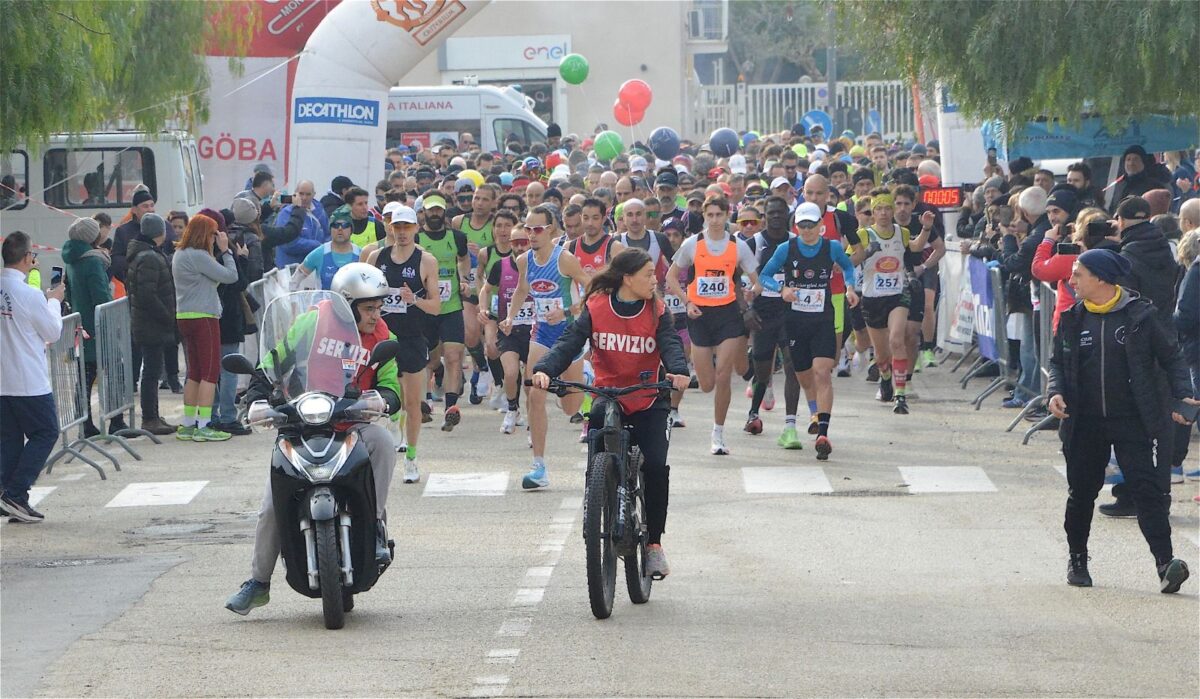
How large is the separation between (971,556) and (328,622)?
3753mm

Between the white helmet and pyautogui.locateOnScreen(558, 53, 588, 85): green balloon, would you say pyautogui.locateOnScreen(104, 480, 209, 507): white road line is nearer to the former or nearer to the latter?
the white helmet

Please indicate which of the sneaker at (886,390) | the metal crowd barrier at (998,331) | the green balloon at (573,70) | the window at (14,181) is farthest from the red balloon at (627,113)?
the sneaker at (886,390)

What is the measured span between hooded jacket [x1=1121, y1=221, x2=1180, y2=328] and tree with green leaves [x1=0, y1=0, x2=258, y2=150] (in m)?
6.83

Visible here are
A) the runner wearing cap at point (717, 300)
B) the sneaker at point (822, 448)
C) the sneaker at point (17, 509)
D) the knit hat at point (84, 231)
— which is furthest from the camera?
the knit hat at point (84, 231)

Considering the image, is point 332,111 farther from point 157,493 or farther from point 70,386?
point 157,493

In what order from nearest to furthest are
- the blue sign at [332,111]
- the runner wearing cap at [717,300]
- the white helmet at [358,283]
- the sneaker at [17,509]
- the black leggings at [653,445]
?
1. the black leggings at [653,445]
2. the white helmet at [358,283]
3. the sneaker at [17,509]
4. the runner wearing cap at [717,300]
5. the blue sign at [332,111]

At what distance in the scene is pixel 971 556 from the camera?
979 cm

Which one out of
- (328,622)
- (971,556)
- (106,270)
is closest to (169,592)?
(328,622)

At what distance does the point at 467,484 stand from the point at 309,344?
4652 millimetres

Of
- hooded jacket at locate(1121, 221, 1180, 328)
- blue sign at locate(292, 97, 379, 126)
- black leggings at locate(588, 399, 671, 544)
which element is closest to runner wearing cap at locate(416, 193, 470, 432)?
hooded jacket at locate(1121, 221, 1180, 328)

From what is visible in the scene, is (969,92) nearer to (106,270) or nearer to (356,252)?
(356,252)

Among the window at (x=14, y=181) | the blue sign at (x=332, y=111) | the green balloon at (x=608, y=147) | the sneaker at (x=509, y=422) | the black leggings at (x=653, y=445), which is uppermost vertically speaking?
the blue sign at (x=332, y=111)

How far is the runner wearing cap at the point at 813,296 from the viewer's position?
13516 millimetres

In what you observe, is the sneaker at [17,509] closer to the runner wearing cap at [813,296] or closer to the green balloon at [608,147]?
the runner wearing cap at [813,296]
